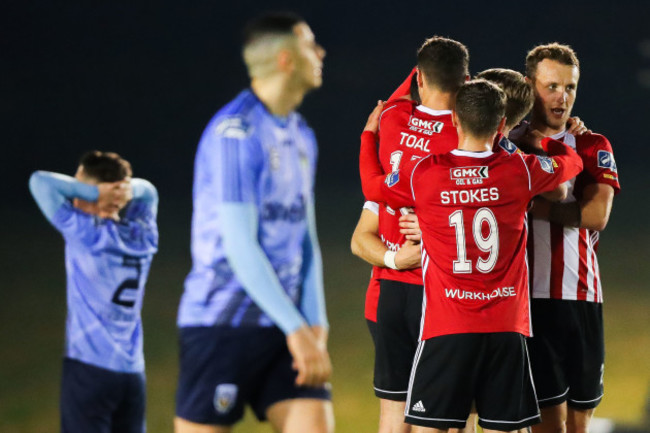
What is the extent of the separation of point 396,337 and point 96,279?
108 centimetres

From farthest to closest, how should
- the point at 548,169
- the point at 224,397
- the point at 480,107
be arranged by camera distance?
1. the point at 548,169
2. the point at 480,107
3. the point at 224,397

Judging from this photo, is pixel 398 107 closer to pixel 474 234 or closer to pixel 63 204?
pixel 474 234

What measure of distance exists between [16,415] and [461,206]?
277 centimetres

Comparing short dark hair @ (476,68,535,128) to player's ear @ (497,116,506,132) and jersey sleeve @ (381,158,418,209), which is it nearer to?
player's ear @ (497,116,506,132)

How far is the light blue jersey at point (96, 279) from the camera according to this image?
10.5 ft

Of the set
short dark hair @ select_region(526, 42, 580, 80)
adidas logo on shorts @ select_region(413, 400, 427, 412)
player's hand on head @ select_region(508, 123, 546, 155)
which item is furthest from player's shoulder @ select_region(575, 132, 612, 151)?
adidas logo on shorts @ select_region(413, 400, 427, 412)

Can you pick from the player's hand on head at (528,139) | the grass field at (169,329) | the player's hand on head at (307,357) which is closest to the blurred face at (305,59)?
the player's hand on head at (307,357)

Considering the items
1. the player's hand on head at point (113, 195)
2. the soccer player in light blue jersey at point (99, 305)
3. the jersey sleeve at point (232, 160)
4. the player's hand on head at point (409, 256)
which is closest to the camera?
the jersey sleeve at point (232, 160)

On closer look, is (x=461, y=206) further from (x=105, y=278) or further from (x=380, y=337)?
(x=105, y=278)

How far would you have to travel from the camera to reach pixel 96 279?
3.19 metres

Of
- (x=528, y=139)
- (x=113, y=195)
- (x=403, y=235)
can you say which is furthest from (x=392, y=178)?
(x=113, y=195)

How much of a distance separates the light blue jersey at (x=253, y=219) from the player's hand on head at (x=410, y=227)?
0.65m

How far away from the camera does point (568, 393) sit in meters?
3.31

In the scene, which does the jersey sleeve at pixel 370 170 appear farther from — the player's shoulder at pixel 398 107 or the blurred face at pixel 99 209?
the blurred face at pixel 99 209
